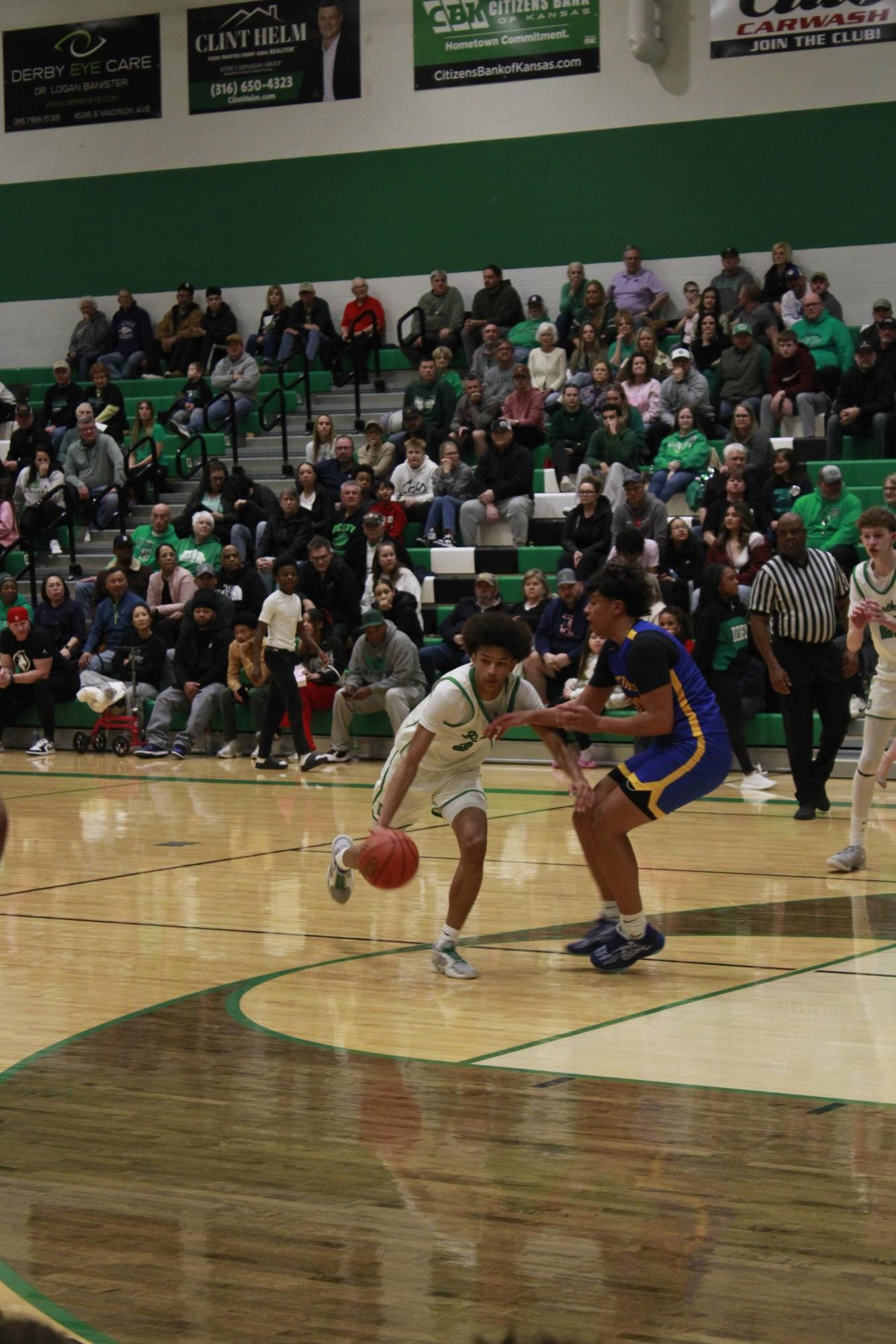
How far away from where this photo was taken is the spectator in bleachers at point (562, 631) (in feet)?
45.5

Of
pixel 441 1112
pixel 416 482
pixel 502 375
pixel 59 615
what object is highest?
pixel 502 375

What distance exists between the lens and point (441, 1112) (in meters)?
4.46

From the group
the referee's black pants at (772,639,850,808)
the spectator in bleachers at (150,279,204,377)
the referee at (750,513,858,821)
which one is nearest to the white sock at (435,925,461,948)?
the referee at (750,513,858,821)

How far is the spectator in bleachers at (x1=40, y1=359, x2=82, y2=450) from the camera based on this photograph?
20.1 metres

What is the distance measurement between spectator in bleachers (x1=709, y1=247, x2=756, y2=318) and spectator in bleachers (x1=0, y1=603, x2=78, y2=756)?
7.78 meters

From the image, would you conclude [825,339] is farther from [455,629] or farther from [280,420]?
[280,420]

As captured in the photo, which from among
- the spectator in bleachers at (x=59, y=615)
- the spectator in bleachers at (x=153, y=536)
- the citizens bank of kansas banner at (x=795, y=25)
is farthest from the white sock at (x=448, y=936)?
the citizens bank of kansas banner at (x=795, y=25)

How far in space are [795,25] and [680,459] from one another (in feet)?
19.8

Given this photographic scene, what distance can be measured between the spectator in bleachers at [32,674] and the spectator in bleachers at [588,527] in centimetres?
491

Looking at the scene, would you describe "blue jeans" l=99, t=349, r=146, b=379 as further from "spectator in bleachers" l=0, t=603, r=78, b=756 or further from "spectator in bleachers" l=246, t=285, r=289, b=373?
"spectator in bleachers" l=0, t=603, r=78, b=756

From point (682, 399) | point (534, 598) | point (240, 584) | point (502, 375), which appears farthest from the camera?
point (502, 375)

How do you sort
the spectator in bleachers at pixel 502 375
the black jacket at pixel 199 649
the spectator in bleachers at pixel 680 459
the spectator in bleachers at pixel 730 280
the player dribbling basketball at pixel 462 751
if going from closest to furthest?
the player dribbling basketball at pixel 462 751 < the black jacket at pixel 199 649 < the spectator in bleachers at pixel 680 459 < the spectator in bleachers at pixel 502 375 < the spectator in bleachers at pixel 730 280

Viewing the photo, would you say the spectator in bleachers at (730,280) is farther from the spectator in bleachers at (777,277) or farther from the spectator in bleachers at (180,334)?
the spectator in bleachers at (180,334)

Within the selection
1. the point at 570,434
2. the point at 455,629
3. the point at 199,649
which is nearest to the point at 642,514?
the point at 455,629
